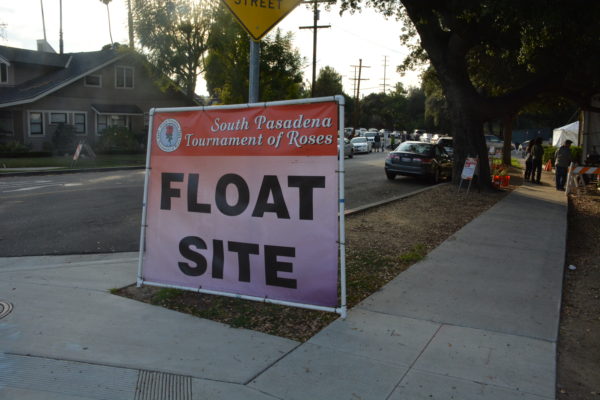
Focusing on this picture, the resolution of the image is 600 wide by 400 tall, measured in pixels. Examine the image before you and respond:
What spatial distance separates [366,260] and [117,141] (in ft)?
86.4

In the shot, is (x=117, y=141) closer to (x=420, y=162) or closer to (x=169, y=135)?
(x=420, y=162)

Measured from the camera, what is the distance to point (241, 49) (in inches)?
1454

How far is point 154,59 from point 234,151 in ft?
102

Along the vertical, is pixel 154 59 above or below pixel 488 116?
above

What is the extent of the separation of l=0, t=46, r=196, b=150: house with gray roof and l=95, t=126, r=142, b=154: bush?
3.61 feet

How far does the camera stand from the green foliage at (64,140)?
3009 cm

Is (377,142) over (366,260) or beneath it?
over

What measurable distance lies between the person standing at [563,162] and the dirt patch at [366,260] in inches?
197

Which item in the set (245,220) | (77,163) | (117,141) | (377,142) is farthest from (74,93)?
(245,220)

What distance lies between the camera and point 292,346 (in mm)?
4480

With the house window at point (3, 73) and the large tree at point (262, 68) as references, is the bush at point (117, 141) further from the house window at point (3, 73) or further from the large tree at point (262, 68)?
the large tree at point (262, 68)

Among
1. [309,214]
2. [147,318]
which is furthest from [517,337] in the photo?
[147,318]

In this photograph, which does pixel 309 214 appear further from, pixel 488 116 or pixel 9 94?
pixel 9 94

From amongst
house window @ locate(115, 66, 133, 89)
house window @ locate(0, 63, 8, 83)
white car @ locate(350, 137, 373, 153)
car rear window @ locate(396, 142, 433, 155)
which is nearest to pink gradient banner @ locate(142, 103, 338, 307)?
car rear window @ locate(396, 142, 433, 155)
